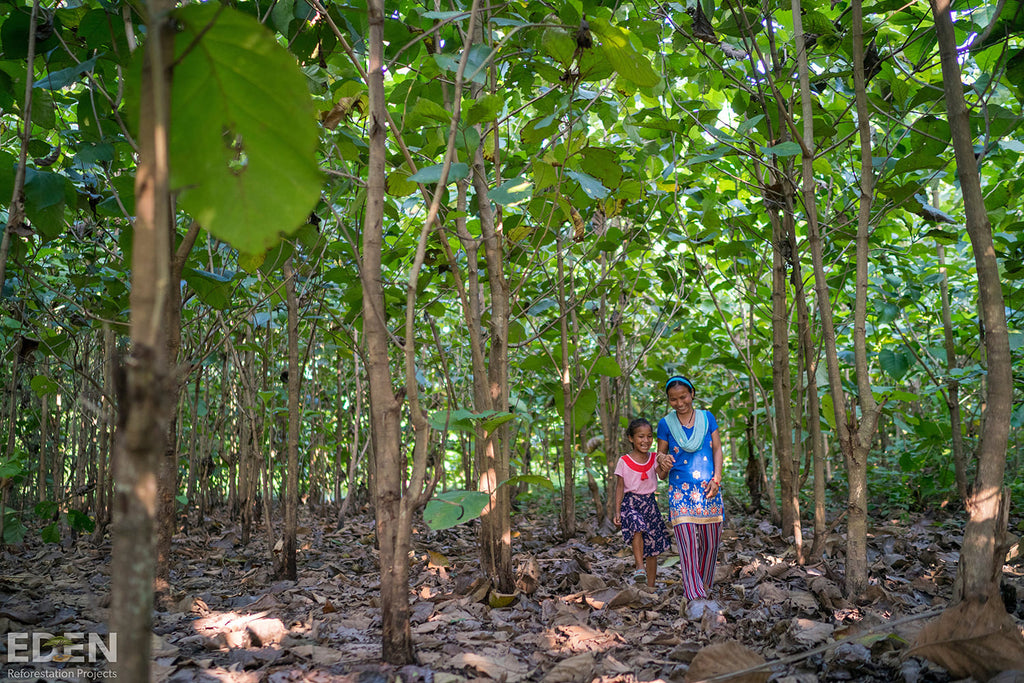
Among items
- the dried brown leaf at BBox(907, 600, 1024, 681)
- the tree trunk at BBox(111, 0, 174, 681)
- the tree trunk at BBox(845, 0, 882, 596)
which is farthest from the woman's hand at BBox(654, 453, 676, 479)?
the tree trunk at BBox(111, 0, 174, 681)

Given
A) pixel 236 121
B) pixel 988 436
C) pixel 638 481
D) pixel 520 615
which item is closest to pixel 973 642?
pixel 988 436

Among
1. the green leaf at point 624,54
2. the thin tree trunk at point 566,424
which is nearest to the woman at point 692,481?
the thin tree trunk at point 566,424

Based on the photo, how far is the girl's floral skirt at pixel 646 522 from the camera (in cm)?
357

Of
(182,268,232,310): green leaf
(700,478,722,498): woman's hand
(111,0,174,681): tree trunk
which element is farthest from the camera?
(700,478,722,498): woman's hand

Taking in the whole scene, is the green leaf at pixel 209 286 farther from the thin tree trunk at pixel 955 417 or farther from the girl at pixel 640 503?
the thin tree trunk at pixel 955 417

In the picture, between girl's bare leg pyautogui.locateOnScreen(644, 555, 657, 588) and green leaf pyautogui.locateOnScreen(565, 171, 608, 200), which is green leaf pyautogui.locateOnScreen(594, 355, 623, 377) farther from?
green leaf pyautogui.locateOnScreen(565, 171, 608, 200)

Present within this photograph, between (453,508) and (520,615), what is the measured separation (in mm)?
1108

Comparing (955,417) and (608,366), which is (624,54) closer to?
(608,366)

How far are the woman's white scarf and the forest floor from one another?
2.14ft

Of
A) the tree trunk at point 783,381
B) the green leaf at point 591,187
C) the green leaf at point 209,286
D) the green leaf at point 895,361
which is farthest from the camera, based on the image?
the green leaf at point 895,361

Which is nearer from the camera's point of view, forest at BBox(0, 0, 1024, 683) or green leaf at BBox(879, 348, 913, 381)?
forest at BBox(0, 0, 1024, 683)

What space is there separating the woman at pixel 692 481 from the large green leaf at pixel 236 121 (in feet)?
9.70

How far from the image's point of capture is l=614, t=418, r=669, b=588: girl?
3.60 meters

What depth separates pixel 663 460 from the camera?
11.3 ft
